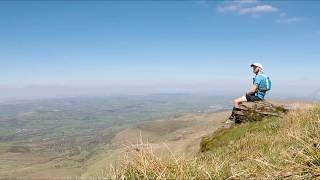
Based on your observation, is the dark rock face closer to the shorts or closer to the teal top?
the shorts

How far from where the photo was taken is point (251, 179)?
240 inches

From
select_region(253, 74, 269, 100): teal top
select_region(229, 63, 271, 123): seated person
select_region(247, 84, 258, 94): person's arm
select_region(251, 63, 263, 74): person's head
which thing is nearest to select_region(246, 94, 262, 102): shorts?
select_region(229, 63, 271, 123): seated person

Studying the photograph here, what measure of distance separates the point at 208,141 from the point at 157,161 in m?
20.3

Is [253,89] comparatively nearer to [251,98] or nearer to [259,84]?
[259,84]

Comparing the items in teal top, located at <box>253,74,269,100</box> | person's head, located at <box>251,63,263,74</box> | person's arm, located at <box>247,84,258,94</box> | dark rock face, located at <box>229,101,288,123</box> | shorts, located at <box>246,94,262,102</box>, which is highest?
person's head, located at <box>251,63,263,74</box>

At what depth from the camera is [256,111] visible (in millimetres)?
25484

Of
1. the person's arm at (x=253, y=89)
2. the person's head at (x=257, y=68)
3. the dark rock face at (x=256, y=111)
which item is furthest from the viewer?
the dark rock face at (x=256, y=111)

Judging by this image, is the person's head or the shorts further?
the shorts

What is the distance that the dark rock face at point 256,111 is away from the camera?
980 inches

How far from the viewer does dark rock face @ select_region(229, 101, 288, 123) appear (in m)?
24.9

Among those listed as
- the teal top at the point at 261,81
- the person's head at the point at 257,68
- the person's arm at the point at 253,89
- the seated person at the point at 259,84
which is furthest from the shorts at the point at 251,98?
the person's head at the point at 257,68

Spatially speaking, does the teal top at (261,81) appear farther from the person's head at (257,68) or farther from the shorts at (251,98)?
the shorts at (251,98)

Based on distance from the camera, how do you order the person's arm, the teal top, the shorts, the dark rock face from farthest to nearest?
the shorts, the dark rock face, the person's arm, the teal top

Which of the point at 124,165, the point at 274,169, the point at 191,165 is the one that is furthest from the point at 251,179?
the point at 124,165
